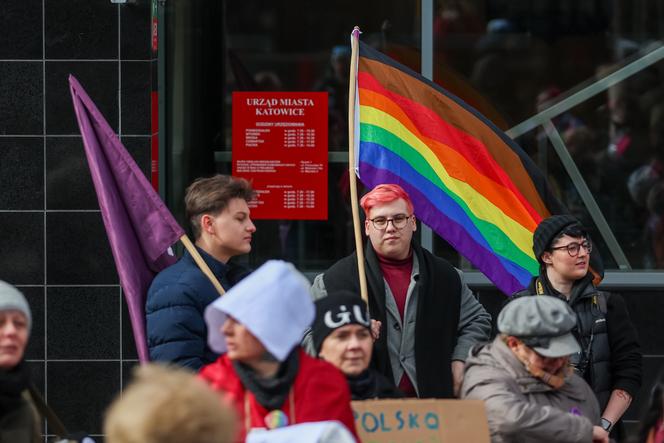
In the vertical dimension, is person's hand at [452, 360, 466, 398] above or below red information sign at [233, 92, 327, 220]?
below

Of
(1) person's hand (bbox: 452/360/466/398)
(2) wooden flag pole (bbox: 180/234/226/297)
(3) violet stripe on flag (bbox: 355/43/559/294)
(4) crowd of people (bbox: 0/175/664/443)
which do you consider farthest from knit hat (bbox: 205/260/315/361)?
(3) violet stripe on flag (bbox: 355/43/559/294)

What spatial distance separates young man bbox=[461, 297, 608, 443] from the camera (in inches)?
201

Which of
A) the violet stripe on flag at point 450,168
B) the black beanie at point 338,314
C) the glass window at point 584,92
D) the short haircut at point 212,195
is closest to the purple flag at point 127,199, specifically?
the short haircut at point 212,195

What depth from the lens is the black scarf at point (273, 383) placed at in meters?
4.45

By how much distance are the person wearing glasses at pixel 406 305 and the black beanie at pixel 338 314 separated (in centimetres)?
82

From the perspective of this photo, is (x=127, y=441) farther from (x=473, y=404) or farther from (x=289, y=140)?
(x=289, y=140)

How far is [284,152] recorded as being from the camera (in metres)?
8.72

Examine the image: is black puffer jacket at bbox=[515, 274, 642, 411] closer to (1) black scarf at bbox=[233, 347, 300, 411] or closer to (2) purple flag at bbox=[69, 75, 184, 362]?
(2) purple flag at bbox=[69, 75, 184, 362]

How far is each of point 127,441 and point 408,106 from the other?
383cm

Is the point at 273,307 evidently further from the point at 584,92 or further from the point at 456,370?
the point at 584,92

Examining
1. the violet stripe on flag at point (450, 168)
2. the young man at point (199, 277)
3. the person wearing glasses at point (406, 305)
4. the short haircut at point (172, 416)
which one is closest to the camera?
the short haircut at point (172, 416)

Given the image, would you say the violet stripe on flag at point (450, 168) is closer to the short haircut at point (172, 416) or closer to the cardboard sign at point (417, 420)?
the cardboard sign at point (417, 420)

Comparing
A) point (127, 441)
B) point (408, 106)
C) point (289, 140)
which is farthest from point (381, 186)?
point (127, 441)

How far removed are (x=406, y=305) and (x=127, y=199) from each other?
1.28m
